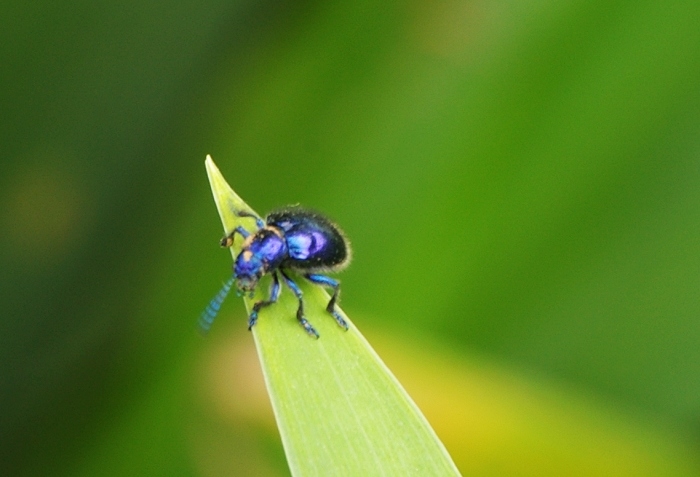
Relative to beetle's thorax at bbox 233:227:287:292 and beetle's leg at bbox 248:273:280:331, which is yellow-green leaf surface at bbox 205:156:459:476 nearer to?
beetle's leg at bbox 248:273:280:331

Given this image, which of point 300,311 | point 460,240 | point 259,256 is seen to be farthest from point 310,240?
point 300,311

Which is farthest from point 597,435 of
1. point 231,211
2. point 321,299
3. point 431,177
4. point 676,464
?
point 231,211

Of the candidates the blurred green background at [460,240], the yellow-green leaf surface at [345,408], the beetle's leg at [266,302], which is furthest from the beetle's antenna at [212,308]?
the yellow-green leaf surface at [345,408]

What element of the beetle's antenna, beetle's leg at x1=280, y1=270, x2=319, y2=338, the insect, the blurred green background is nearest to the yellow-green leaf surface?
beetle's leg at x1=280, y1=270, x2=319, y2=338

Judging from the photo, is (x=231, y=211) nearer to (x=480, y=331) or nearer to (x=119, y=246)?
(x=480, y=331)

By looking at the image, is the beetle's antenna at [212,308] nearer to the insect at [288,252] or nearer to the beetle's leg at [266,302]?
the insect at [288,252]

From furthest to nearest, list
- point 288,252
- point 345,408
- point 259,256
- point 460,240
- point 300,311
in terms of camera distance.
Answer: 1. point 460,240
2. point 288,252
3. point 259,256
4. point 300,311
5. point 345,408

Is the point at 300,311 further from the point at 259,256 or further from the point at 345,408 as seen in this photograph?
the point at 259,256
